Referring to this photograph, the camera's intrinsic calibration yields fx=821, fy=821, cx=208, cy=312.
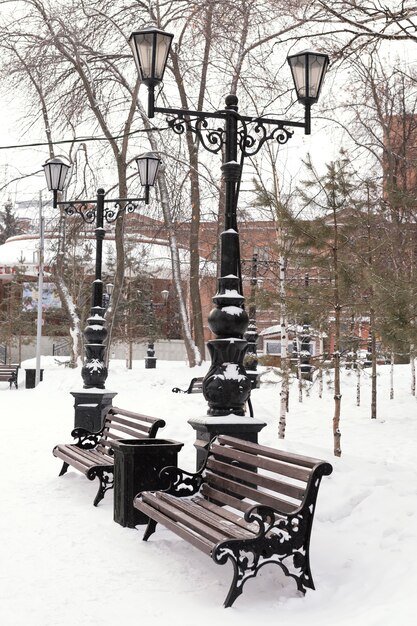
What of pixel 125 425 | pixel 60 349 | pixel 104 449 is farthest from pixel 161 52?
pixel 60 349

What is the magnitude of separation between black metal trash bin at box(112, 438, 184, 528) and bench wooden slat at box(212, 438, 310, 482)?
751mm

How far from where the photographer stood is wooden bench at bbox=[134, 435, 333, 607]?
494 cm

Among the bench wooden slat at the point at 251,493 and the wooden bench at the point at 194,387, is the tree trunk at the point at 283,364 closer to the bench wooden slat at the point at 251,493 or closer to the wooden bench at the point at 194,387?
the bench wooden slat at the point at 251,493

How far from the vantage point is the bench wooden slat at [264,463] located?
5.16m

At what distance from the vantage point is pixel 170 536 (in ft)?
21.4

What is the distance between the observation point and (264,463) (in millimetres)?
5621

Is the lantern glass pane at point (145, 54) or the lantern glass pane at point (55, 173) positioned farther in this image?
the lantern glass pane at point (55, 173)

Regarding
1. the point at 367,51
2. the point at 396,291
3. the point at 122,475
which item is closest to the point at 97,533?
the point at 122,475

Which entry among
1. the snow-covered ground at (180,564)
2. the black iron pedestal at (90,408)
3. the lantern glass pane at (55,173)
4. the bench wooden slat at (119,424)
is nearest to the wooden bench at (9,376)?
the lantern glass pane at (55,173)

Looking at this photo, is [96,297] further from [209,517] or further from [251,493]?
[251,493]

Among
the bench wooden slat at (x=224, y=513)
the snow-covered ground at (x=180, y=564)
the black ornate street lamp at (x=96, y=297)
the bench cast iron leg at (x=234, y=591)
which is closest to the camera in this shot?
the snow-covered ground at (x=180, y=564)

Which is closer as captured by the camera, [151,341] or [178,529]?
[178,529]

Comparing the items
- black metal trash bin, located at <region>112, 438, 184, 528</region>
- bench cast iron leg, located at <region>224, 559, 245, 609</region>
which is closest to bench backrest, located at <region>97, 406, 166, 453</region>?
black metal trash bin, located at <region>112, 438, 184, 528</region>

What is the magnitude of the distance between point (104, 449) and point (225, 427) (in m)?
2.44
